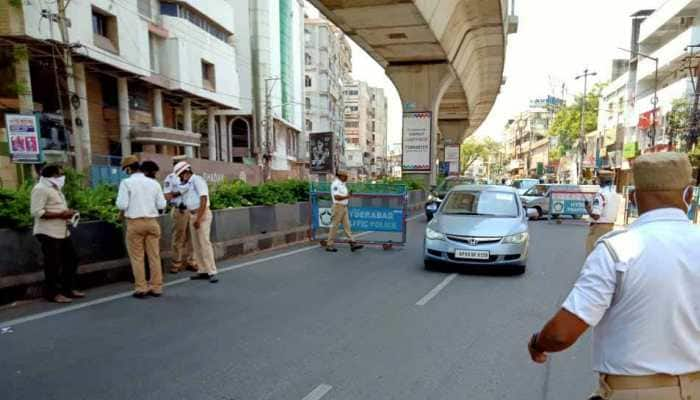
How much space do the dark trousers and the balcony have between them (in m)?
22.6

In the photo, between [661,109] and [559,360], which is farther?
[661,109]

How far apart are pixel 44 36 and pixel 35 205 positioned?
17606 millimetres

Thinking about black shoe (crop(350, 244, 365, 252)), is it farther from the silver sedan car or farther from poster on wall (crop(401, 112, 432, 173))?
poster on wall (crop(401, 112, 432, 173))

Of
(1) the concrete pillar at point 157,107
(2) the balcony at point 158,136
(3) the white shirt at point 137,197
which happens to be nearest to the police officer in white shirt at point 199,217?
(3) the white shirt at point 137,197

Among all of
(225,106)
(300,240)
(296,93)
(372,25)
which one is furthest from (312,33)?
(300,240)

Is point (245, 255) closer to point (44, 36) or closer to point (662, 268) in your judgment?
point (662, 268)

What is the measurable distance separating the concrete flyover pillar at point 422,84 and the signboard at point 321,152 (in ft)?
14.5

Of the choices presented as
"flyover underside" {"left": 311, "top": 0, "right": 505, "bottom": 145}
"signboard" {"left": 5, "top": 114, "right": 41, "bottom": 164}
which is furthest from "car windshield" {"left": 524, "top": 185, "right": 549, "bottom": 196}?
"signboard" {"left": 5, "top": 114, "right": 41, "bottom": 164}

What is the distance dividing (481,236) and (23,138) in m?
8.77

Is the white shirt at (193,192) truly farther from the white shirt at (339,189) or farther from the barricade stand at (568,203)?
the barricade stand at (568,203)

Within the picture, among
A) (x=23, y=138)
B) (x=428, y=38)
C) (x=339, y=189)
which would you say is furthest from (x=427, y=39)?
(x=23, y=138)

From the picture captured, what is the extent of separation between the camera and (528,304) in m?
5.84

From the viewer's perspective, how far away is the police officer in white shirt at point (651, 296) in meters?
1.54

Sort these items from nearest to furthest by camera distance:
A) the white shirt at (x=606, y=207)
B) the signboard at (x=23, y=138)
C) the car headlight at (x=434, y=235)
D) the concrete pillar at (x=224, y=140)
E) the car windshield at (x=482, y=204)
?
the white shirt at (x=606, y=207)
the car headlight at (x=434, y=235)
the car windshield at (x=482, y=204)
the signboard at (x=23, y=138)
the concrete pillar at (x=224, y=140)
